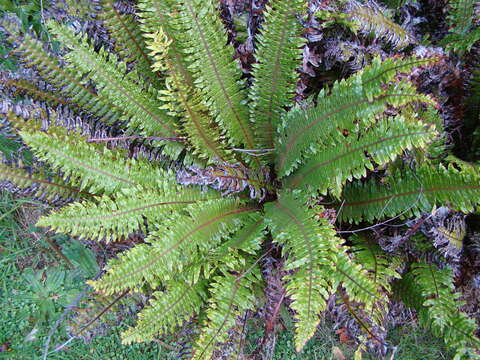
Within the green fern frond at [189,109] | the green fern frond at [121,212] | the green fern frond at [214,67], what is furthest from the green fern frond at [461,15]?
the green fern frond at [121,212]

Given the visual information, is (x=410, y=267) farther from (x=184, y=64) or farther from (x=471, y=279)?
(x=184, y=64)

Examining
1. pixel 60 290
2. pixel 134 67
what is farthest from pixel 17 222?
pixel 134 67

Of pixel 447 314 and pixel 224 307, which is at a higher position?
pixel 224 307

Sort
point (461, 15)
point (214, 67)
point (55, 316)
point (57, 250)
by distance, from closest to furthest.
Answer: point (214, 67) → point (461, 15) → point (55, 316) → point (57, 250)

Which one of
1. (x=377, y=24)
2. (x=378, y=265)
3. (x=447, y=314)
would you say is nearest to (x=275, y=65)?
(x=377, y=24)

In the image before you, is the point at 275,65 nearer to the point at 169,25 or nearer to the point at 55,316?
the point at 169,25

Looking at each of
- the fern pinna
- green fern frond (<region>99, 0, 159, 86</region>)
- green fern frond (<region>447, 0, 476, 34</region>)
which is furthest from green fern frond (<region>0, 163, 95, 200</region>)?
green fern frond (<region>447, 0, 476, 34</region>)

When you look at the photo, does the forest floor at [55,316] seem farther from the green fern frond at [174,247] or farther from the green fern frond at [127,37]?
the green fern frond at [127,37]
